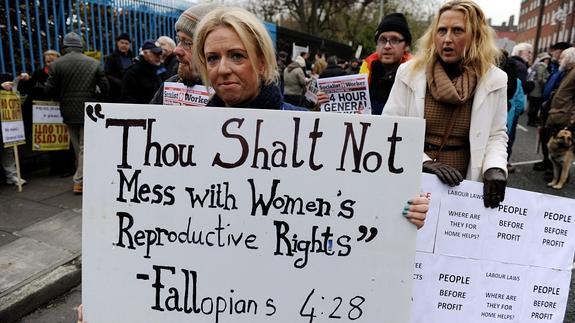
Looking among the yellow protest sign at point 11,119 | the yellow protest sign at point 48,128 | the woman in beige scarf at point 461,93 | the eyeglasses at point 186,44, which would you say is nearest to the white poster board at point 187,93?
the eyeglasses at point 186,44

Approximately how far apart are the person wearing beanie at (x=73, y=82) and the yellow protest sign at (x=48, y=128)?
0.82 ft

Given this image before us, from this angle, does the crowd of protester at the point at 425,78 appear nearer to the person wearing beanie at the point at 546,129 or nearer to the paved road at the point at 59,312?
the paved road at the point at 59,312

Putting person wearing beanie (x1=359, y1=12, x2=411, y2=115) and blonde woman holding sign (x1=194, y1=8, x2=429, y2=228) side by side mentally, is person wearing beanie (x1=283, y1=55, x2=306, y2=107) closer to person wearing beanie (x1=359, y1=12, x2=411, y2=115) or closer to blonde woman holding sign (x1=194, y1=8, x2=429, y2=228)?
person wearing beanie (x1=359, y1=12, x2=411, y2=115)

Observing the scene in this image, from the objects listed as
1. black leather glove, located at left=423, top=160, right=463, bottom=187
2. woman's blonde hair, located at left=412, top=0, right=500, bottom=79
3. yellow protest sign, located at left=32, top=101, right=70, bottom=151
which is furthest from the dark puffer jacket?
black leather glove, located at left=423, top=160, right=463, bottom=187

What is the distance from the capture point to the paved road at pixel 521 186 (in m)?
3.04

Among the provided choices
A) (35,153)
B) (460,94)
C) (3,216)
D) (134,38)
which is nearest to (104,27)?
(134,38)

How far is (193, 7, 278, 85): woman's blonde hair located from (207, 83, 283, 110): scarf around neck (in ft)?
0.10

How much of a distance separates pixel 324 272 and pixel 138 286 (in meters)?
0.63

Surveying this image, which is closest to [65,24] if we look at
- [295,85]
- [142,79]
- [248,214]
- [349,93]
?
[142,79]

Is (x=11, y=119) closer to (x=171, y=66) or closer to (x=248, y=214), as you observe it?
(x=171, y=66)

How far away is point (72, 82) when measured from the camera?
5406 millimetres

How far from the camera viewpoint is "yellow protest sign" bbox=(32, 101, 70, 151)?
5.60m

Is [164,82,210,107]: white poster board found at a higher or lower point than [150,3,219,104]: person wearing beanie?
lower

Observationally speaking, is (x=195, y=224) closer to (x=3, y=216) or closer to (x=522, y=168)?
(x=3, y=216)
